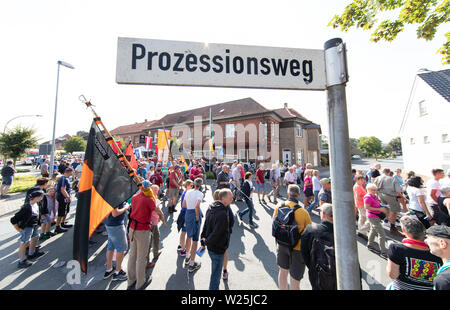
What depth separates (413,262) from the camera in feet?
6.27

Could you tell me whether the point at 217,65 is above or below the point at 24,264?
above

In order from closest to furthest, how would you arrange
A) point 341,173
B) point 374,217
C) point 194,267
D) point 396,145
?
point 341,173, point 194,267, point 374,217, point 396,145

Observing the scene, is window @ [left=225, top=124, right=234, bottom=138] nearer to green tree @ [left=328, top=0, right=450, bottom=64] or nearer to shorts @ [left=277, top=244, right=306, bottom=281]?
green tree @ [left=328, top=0, right=450, bottom=64]

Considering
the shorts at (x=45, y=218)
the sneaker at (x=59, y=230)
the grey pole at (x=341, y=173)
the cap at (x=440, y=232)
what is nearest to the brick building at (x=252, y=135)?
the sneaker at (x=59, y=230)

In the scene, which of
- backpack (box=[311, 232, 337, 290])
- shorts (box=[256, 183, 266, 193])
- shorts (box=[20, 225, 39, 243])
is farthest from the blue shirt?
shorts (box=[256, 183, 266, 193])

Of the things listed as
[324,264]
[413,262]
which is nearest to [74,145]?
[324,264]

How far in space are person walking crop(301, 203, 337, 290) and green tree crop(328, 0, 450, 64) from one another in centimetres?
410

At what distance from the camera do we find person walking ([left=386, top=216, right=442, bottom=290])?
1863 millimetres

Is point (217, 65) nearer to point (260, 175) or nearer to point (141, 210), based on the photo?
point (141, 210)

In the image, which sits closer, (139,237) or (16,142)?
(139,237)

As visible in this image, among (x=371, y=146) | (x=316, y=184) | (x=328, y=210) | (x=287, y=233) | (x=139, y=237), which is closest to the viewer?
(x=328, y=210)

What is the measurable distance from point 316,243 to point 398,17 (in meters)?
4.96

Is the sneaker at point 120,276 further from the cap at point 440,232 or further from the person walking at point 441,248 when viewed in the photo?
the cap at point 440,232
